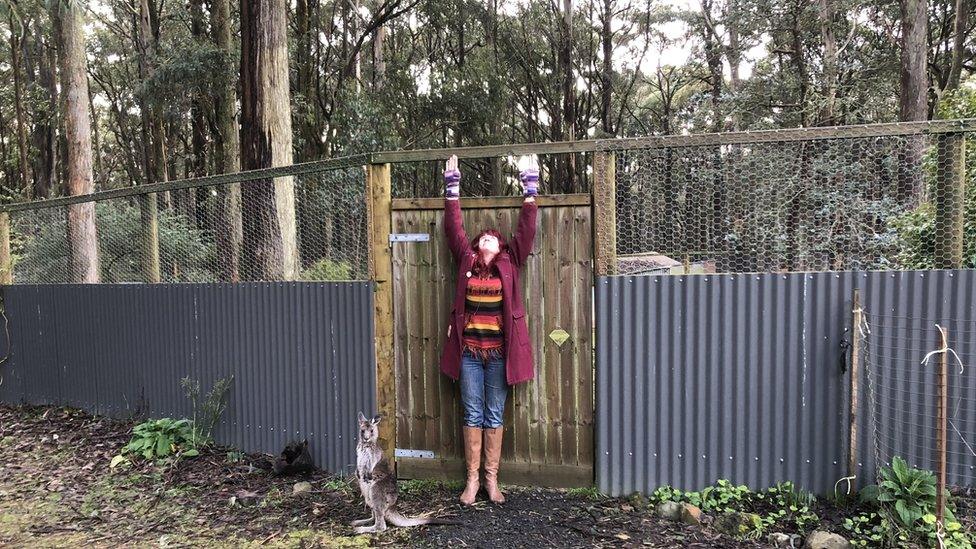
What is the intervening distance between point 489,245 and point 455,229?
0.29 metres

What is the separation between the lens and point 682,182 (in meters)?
4.19

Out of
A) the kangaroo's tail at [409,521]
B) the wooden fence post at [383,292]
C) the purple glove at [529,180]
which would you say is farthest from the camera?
the wooden fence post at [383,292]

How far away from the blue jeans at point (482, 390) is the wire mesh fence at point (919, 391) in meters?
2.40

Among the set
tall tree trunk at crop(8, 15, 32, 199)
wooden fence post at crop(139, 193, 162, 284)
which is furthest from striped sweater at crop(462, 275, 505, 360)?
tall tree trunk at crop(8, 15, 32, 199)

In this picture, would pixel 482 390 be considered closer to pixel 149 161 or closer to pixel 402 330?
pixel 402 330

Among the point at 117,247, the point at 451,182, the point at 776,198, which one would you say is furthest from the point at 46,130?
the point at 776,198

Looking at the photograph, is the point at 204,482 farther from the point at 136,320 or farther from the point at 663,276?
the point at 663,276

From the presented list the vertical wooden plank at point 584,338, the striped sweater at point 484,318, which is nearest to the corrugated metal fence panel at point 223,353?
the striped sweater at point 484,318

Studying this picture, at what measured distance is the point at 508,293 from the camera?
4.24 m

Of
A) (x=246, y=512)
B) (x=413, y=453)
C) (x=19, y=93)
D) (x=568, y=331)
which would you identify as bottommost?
(x=246, y=512)

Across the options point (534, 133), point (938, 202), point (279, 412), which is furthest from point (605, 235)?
point (534, 133)

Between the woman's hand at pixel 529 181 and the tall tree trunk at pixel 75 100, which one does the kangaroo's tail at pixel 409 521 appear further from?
the tall tree trunk at pixel 75 100

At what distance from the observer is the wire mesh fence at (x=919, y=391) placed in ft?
12.2

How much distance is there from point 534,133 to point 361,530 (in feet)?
83.5
